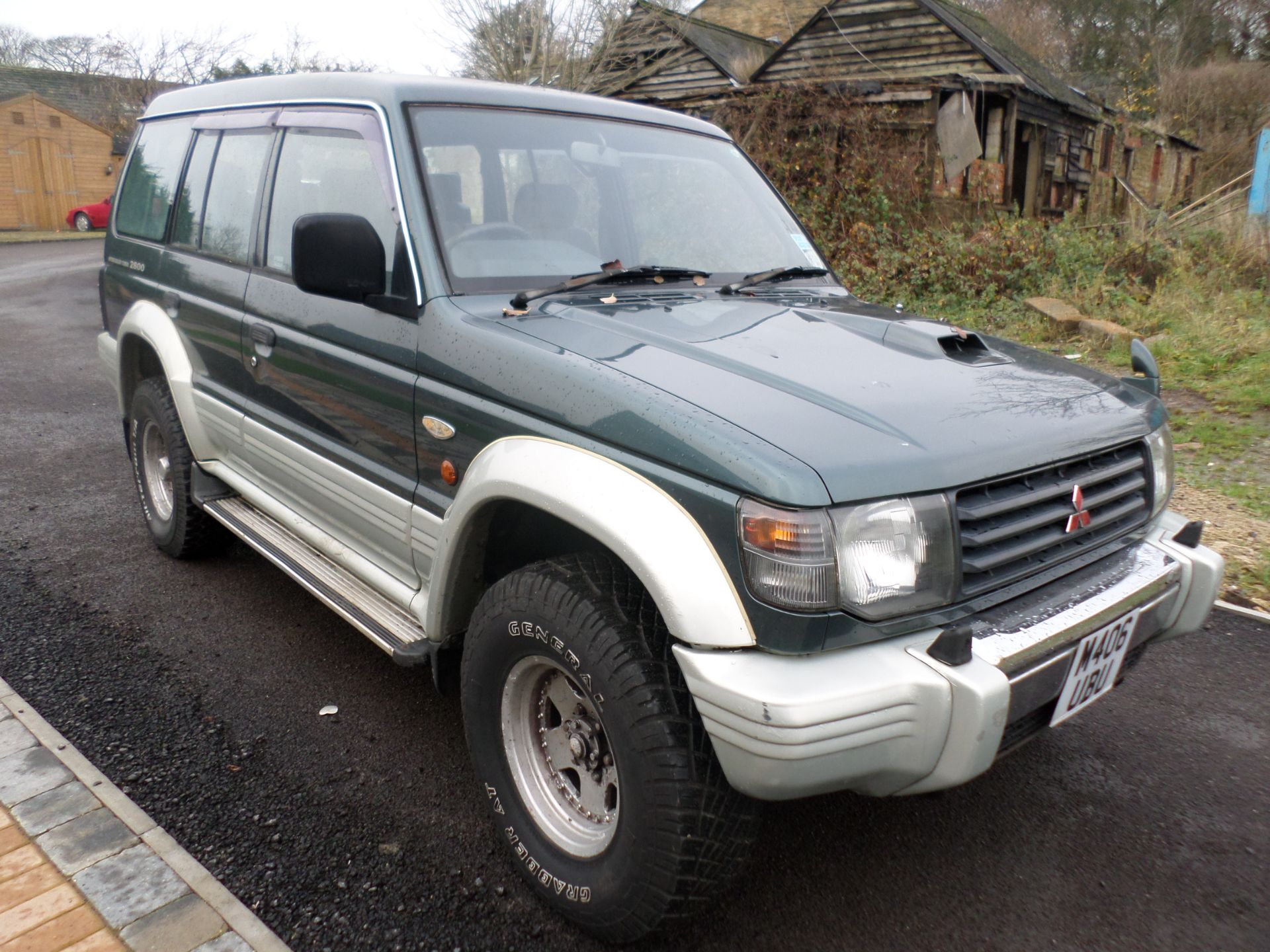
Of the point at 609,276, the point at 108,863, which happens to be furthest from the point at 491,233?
the point at 108,863

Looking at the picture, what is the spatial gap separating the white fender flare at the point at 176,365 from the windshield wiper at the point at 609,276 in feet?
6.23

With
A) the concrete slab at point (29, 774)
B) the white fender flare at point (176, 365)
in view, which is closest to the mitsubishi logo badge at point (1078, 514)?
the concrete slab at point (29, 774)

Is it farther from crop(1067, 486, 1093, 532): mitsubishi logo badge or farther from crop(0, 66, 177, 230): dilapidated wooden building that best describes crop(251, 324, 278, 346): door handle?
crop(0, 66, 177, 230): dilapidated wooden building

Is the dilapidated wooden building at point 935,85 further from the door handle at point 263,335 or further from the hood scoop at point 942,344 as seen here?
the door handle at point 263,335

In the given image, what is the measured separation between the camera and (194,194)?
13.2 feet

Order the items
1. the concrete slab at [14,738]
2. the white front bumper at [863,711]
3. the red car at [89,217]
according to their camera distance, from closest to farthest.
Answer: the white front bumper at [863,711], the concrete slab at [14,738], the red car at [89,217]

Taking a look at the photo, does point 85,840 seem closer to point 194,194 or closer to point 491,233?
point 491,233

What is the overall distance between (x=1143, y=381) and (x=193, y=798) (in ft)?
9.83

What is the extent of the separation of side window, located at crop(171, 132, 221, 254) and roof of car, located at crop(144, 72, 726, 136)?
0.16m

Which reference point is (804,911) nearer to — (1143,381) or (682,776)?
(682,776)

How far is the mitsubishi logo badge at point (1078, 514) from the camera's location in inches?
88.9

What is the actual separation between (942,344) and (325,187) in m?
1.99


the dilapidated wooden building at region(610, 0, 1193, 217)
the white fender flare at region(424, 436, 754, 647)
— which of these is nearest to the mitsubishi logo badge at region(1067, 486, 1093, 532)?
the white fender flare at region(424, 436, 754, 647)

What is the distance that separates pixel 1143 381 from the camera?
288 cm
